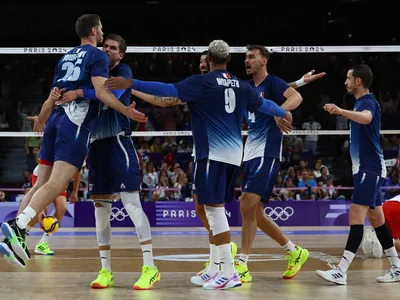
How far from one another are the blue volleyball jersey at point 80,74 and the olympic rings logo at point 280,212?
29.4 feet

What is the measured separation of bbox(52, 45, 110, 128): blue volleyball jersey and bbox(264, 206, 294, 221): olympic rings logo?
8.95 meters

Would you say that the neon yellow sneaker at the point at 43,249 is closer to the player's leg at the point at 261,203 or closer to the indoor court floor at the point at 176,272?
the indoor court floor at the point at 176,272

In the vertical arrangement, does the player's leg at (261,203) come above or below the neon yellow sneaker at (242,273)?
above

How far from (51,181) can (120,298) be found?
1.21 meters

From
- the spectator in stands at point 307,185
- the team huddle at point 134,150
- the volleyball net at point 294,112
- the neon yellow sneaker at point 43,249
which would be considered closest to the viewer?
the team huddle at point 134,150

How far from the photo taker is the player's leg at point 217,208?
640 cm

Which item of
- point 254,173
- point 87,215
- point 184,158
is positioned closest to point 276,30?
Answer: point 184,158

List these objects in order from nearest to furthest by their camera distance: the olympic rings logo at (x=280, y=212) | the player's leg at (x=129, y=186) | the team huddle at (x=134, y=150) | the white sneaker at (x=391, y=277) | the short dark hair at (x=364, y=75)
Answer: the team huddle at (x=134, y=150), the player's leg at (x=129, y=186), the white sneaker at (x=391, y=277), the short dark hair at (x=364, y=75), the olympic rings logo at (x=280, y=212)

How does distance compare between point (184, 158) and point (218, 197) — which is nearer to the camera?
point (218, 197)

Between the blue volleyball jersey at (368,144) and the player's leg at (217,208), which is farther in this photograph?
the blue volleyball jersey at (368,144)

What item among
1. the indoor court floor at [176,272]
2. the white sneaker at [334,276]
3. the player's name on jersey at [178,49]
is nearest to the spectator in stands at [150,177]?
the indoor court floor at [176,272]

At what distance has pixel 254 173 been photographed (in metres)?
7.39

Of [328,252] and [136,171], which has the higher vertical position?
[136,171]

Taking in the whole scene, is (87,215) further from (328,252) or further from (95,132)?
(95,132)
